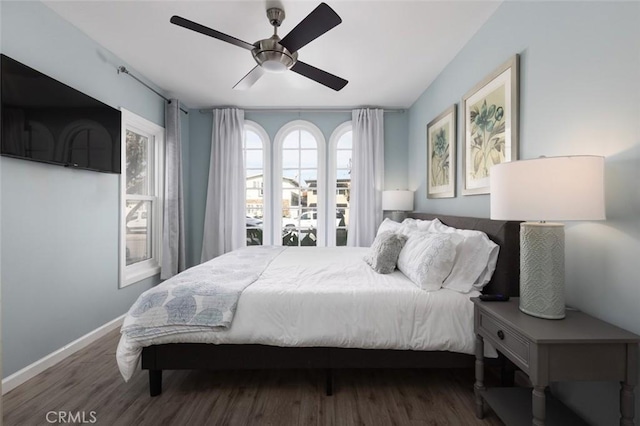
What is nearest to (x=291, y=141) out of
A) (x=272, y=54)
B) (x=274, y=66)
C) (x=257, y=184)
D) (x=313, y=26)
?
(x=257, y=184)

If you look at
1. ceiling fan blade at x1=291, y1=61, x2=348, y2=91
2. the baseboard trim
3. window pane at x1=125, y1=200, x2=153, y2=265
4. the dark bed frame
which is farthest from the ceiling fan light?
the baseboard trim

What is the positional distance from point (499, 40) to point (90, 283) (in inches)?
153

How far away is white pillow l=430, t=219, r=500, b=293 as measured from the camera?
1803mm

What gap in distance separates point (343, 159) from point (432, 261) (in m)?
2.75

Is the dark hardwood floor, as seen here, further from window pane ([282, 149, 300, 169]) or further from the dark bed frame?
window pane ([282, 149, 300, 169])

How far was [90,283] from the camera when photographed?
2.54 metres

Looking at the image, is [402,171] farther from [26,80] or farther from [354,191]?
[26,80]

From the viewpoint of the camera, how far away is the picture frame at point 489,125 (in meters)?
1.94

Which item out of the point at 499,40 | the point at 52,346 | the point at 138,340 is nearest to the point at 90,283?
the point at 52,346

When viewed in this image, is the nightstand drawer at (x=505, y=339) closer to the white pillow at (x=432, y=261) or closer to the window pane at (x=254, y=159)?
the white pillow at (x=432, y=261)

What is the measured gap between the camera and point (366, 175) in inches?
163

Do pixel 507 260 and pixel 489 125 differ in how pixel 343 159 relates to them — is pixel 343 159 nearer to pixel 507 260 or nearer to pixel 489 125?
pixel 489 125

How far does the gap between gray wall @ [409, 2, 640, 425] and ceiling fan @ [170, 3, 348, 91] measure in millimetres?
1227

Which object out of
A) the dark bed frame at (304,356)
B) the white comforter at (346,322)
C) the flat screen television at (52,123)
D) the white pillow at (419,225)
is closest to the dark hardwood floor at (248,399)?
the dark bed frame at (304,356)
